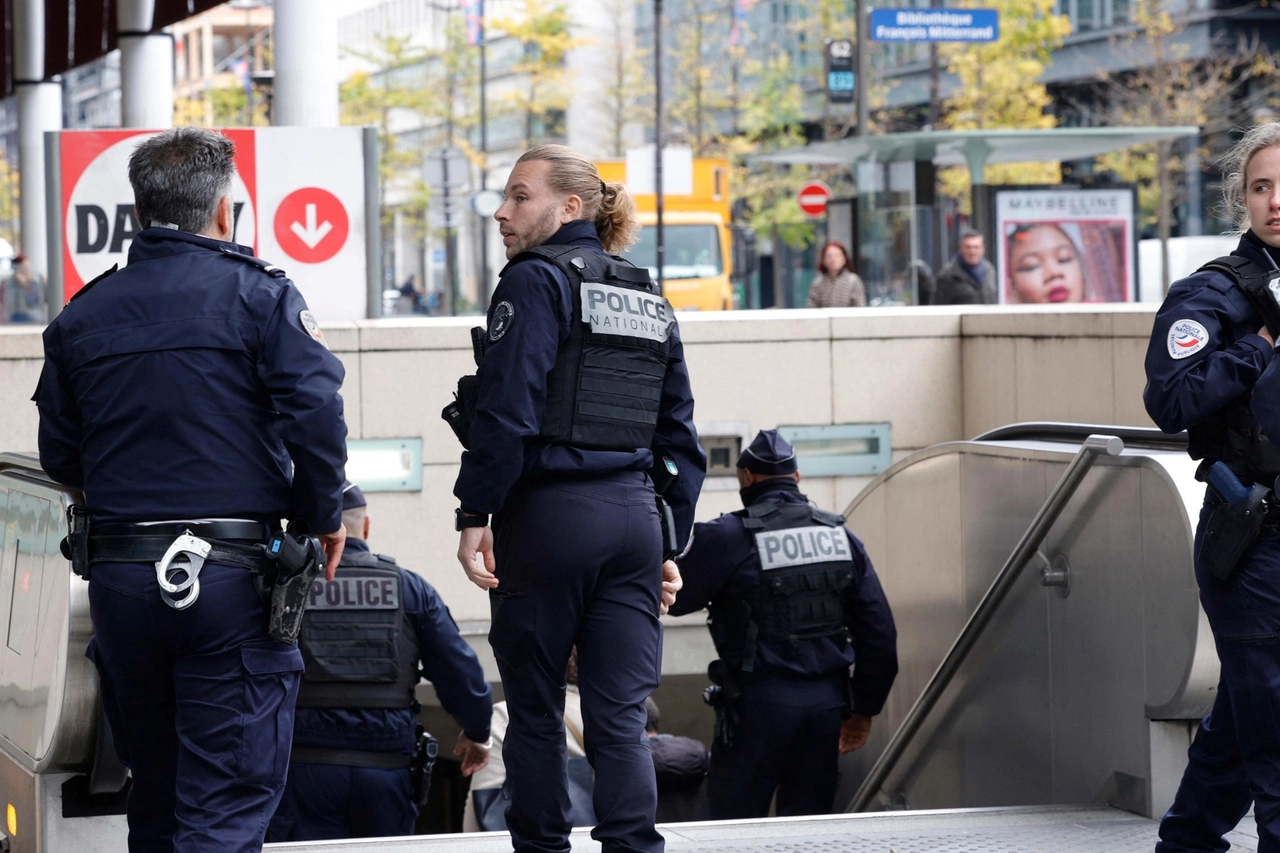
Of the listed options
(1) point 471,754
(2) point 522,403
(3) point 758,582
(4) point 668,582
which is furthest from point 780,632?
(2) point 522,403

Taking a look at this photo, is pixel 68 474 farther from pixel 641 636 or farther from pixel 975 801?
pixel 975 801

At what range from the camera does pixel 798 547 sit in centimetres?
656

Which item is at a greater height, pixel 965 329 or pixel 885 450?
pixel 965 329

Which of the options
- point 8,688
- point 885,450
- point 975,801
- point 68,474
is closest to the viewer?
point 68,474

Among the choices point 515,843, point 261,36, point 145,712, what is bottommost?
point 515,843

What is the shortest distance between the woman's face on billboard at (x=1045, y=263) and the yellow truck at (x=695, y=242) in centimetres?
967

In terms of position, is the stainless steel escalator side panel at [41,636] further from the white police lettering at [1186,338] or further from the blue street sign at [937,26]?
the blue street sign at [937,26]

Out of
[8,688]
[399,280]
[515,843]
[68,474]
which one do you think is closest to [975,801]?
[515,843]

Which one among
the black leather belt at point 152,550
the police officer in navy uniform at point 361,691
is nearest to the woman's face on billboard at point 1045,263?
the police officer in navy uniform at point 361,691

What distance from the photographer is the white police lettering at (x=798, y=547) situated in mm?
6531

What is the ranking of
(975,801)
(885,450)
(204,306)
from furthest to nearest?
(885,450) < (975,801) < (204,306)

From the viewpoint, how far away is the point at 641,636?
4109 mm

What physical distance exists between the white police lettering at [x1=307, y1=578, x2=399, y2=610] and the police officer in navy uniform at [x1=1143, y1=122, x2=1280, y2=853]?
2.70 metres

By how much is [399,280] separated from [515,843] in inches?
2641
